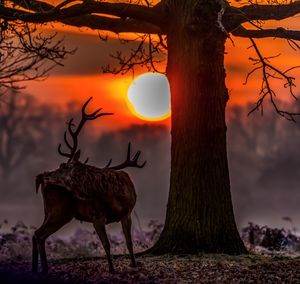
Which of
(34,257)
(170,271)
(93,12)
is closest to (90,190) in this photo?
(34,257)

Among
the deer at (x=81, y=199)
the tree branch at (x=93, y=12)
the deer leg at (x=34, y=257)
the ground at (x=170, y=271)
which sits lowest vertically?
the ground at (x=170, y=271)

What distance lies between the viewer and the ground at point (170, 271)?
11.2 meters

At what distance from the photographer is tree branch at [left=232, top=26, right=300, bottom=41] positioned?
54.7ft

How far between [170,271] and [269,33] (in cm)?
707

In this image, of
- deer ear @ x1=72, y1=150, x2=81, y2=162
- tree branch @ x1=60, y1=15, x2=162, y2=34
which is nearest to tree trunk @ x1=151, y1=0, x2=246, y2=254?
tree branch @ x1=60, y1=15, x2=162, y2=34

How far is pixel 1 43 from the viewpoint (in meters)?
17.2

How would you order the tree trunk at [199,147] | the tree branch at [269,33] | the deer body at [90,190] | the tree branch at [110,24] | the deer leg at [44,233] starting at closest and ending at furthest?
the deer body at [90,190] < the deer leg at [44,233] < the tree trunk at [199,147] < the tree branch at [110,24] < the tree branch at [269,33]

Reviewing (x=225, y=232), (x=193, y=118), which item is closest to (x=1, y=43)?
(x=193, y=118)

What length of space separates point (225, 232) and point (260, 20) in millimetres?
5066

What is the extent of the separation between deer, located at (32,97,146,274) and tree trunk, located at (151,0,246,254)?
2.91 meters

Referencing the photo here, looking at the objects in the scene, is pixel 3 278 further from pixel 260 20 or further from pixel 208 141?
pixel 260 20

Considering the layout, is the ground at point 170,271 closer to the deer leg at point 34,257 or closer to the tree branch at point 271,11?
the deer leg at point 34,257

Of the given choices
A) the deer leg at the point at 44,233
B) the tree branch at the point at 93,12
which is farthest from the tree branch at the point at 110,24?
the deer leg at the point at 44,233

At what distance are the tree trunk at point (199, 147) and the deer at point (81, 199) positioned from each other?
291cm
